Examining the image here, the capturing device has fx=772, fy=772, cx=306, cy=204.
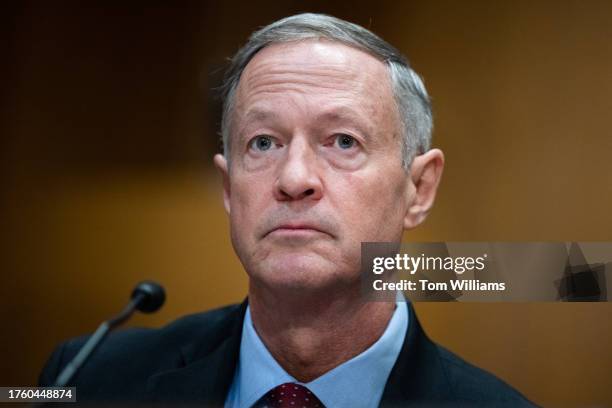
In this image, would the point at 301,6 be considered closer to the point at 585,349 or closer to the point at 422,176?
the point at 422,176

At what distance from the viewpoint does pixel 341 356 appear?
5.05ft

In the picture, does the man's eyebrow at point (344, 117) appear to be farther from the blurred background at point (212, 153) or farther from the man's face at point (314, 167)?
the blurred background at point (212, 153)

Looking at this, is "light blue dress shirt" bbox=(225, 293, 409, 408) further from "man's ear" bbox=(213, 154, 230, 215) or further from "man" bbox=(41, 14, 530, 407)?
"man's ear" bbox=(213, 154, 230, 215)

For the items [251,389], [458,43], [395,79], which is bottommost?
[251,389]

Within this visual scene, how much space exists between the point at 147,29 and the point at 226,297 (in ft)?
2.35

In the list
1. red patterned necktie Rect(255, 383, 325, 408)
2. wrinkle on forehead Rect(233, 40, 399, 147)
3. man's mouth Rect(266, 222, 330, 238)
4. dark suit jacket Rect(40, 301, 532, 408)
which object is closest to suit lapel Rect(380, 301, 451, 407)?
dark suit jacket Rect(40, 301, 532, 408)

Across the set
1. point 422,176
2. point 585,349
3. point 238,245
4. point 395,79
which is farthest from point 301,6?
point 585,349

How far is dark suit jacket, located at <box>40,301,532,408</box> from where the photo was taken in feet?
5.08

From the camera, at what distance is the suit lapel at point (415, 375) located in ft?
4.98

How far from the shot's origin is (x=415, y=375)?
1.54 meters

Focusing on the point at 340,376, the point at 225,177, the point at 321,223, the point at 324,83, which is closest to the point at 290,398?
the point at 340,376

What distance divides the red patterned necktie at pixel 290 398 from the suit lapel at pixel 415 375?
14 centimetres

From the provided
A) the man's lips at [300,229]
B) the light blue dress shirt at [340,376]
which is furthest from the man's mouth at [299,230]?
the light blue dress shirt at [340,376]

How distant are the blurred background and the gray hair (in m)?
0.16
